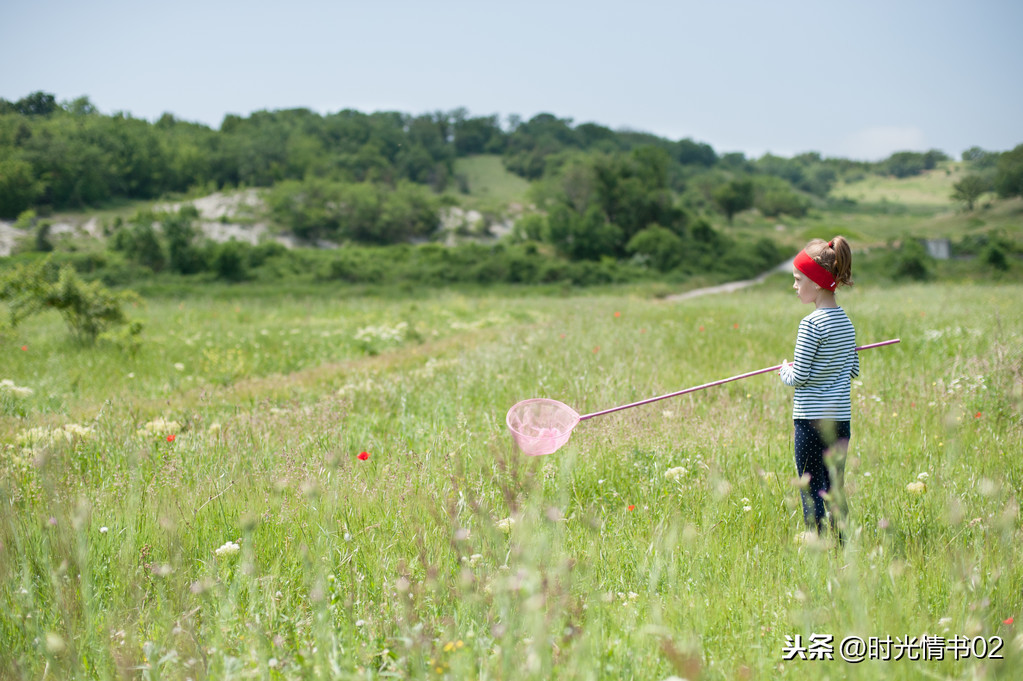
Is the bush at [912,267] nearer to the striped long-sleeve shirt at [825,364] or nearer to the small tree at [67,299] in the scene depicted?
the striped long-sleeve shirt at [825,364]

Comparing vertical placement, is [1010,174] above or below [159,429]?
above

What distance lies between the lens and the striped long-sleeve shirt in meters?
3.27

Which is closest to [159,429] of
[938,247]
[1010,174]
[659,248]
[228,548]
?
[228,548]

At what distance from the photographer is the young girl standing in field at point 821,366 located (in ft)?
10.7

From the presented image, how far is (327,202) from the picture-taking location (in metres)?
66.4

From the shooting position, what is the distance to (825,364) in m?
3.31

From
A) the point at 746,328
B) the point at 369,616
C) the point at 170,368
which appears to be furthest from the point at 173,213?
the point at 369,616

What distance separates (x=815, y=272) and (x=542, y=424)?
1.92 m

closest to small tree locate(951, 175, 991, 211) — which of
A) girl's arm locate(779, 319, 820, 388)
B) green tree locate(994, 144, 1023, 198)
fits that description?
green tree locate(994, 144, 1023, 198)

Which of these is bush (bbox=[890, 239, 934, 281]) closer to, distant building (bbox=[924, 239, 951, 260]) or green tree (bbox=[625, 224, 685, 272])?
distant building (bbox=[924, 239, 951, 260])

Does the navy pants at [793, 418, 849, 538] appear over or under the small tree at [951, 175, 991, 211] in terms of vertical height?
under

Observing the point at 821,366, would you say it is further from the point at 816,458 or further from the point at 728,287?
the point at 728,287

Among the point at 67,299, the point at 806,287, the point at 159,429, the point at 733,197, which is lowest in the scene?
the point at 159,429

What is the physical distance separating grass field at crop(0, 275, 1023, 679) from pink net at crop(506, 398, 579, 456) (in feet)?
0.49
